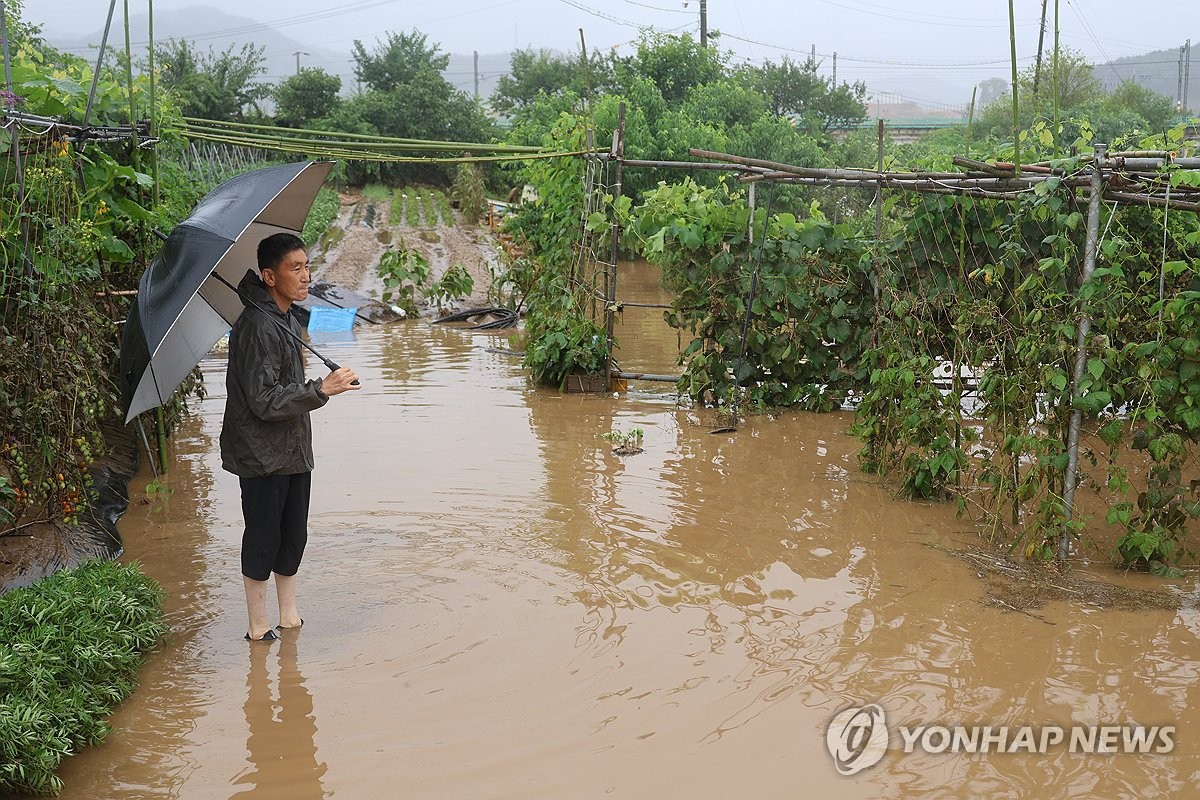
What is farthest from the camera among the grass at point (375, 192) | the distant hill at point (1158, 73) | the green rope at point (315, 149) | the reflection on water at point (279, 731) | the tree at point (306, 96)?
the distant hill at point (1158, 73)

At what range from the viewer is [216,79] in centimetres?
3488

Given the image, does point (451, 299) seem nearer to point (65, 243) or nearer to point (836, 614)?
point (65, 243)

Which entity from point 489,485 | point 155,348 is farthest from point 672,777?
point 489,485

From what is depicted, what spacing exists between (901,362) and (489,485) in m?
2.79

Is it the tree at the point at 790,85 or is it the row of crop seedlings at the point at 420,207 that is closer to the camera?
the row of crop seedlings at the point at 420,207

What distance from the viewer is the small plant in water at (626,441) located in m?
7.97

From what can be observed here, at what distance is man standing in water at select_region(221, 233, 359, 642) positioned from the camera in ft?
14.3

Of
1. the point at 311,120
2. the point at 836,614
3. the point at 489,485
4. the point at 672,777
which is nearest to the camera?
the point at 672,777

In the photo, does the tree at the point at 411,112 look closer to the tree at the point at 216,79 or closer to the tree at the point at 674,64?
the tree at the point at 216,79

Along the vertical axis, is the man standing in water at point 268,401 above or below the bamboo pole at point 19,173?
below

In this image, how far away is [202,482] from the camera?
7.18 meters
